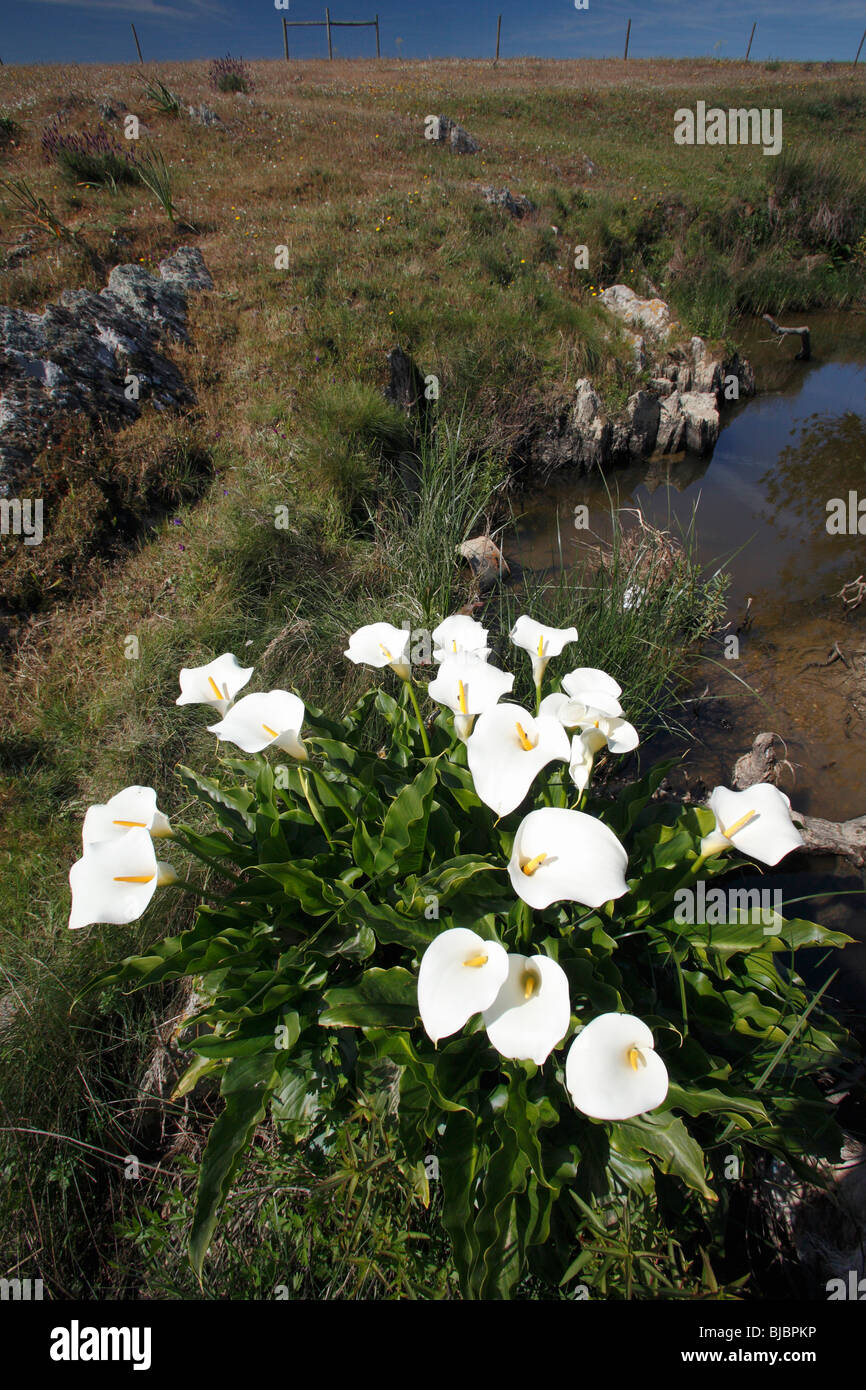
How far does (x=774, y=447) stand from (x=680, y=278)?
4944 mm

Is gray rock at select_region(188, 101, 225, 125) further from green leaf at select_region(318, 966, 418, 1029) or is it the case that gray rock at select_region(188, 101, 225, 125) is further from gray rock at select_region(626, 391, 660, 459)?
green leaf at select_region(318, 966, 418, 1029)

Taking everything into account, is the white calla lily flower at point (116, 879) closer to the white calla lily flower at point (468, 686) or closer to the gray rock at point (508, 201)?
the white calla lily flower at point (468, 686)

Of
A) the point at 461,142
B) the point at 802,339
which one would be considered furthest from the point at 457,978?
the point at 461,142

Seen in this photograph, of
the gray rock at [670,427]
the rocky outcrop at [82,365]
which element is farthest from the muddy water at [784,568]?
the rocky outcrop at [82,365]

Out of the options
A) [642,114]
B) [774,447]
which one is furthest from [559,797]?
[642,114]

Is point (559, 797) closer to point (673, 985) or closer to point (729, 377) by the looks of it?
point (673, 985)

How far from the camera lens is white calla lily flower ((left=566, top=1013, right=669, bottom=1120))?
108 centimetres

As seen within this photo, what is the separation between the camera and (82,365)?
191 inches

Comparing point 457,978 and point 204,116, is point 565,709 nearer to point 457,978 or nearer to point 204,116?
point 457,978

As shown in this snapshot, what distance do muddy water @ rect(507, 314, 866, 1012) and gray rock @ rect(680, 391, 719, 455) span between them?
0.19 m

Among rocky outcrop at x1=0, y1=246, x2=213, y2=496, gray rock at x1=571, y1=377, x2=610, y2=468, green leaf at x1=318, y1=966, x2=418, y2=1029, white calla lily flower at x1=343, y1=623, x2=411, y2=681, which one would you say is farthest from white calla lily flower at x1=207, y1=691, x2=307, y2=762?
gray rock at x1=571, y1=377, x2=610, y2=468

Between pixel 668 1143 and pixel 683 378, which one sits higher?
pixel 683 378

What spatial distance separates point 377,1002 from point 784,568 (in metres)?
5.27
